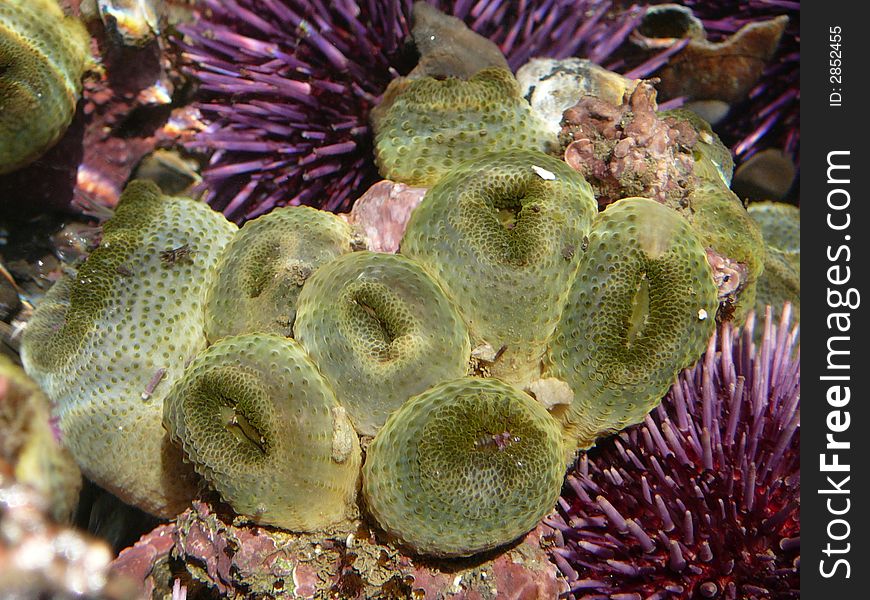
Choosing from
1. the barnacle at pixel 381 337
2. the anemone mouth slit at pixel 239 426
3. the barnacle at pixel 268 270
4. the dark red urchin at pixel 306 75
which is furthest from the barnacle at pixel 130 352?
the dark red urchin at pixel 306 75

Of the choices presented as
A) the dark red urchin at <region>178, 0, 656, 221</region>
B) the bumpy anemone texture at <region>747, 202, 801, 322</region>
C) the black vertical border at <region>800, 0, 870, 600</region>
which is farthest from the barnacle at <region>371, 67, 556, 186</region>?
the bumpy anemone texture at <region>747, 202, 801, 322</region>

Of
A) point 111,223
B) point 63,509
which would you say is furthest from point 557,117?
point 63,509

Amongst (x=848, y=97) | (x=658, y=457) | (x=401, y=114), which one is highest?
(x=848, y=97)

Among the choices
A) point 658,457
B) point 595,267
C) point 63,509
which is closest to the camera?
point 63,509

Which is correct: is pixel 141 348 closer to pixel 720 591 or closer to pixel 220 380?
pixel 220 380

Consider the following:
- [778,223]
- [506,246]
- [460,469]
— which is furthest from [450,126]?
[778,223]

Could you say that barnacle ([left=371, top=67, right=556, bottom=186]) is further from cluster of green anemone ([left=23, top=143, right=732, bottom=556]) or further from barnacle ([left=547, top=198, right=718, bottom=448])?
barnacle ([left=547, top=198, right=718, bottom=448])
